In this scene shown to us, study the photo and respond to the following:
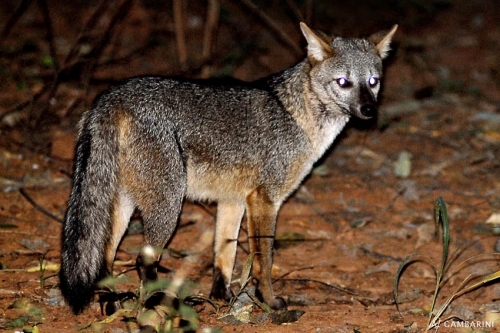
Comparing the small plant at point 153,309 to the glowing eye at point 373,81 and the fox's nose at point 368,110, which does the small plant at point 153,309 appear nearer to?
the fox's nose at point 368,110

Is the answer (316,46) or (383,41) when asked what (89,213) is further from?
(383,41)

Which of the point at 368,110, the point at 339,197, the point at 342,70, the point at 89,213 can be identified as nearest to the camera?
the point at 89,213

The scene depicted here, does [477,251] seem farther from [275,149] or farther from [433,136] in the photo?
[433,136]

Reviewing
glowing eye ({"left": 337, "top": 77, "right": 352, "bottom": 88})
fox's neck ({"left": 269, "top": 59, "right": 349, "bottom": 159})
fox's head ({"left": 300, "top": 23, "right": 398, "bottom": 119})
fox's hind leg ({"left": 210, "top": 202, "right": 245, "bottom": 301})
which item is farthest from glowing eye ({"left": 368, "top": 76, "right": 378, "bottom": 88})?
fox's hind leg ({"left": 210, "top": 202, "right": 245, "bottom": 301})

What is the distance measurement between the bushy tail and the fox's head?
7.40 feet

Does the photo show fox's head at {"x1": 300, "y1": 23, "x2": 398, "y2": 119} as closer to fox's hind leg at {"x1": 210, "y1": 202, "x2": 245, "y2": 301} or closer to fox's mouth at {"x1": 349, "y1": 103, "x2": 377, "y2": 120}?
fox's mouth at {"x1": 349, "y1": 103, "x2": 377, "y2": 120}

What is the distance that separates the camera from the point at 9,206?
7816 mm

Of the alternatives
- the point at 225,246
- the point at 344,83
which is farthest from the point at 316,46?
the point at 225,246

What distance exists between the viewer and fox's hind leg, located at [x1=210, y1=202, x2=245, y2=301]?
6.78 metres

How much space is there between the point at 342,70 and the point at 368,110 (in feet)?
1.90

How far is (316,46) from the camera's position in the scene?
679cm

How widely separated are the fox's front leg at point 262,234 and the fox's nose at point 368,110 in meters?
1.24

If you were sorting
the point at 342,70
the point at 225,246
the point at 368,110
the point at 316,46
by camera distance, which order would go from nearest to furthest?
the point at 368,110, the point at 342,70, the point at 316,46, the point at 225,246

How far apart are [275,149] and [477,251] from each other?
266 centimetres
